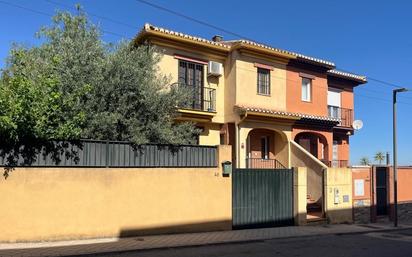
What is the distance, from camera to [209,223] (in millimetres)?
15070

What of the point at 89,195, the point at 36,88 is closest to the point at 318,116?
the point at 89,195

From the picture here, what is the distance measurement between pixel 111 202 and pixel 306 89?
15.0 m

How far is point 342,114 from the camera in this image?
27.1 metres

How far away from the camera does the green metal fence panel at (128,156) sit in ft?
41.3

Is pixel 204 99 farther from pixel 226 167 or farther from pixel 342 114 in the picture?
pixel 342 114

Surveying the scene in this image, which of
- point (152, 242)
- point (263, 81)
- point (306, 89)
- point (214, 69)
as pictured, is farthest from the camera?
point (306, 89)

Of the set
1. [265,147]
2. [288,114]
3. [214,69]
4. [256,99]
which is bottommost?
[265,147]

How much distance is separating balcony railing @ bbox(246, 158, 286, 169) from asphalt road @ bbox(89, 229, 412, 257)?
7293mm

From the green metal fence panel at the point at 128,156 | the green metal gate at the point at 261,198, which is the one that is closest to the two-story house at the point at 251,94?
the green metal gate at the point at 261,198

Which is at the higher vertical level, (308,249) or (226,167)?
(226,167)

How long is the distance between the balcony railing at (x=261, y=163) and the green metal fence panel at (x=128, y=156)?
6.81 metres

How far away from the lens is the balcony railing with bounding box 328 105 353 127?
26531 millimetres

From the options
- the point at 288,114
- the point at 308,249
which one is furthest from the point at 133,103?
the point at 288,114

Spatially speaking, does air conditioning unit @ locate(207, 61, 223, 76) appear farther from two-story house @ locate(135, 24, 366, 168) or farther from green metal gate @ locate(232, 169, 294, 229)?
green metal gate @ locate(232, 169, 294, 229)
